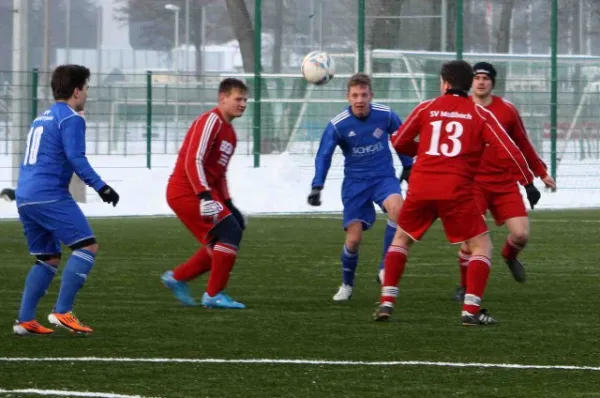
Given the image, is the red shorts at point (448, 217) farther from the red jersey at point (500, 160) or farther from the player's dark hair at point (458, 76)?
the red jersey at point (500, 160)

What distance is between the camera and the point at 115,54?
29875 millimetres

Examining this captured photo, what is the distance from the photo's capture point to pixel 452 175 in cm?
888

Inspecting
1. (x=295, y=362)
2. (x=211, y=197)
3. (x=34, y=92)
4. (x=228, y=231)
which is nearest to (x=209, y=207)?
(x=211, y=197)

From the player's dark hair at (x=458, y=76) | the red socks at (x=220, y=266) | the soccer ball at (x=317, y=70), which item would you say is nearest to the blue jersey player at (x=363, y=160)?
the red socks at (x=220, y=266)

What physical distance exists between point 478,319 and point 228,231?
1934 millimetres

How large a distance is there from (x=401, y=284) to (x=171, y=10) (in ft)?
63.4

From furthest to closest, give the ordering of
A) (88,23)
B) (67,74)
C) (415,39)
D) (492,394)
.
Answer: (88,23) → (415,39) → (67,74) → (492,394)

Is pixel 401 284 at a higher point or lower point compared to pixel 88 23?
lower

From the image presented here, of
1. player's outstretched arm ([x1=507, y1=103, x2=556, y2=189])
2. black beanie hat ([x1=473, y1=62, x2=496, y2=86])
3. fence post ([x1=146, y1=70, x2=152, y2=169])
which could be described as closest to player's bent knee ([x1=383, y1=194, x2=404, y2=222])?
player's outstretched arm ([x1=507, y1=103, x2=556, y2=189])

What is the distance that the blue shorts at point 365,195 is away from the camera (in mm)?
10938

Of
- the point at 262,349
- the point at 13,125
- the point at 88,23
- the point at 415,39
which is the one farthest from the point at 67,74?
the point at 88,23

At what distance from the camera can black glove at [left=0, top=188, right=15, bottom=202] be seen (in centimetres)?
2030

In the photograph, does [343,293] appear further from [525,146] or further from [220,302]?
[525,146]

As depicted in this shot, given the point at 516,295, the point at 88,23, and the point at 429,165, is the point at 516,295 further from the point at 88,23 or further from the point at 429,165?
the point at 88,23
